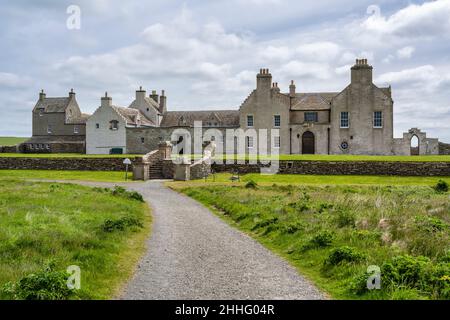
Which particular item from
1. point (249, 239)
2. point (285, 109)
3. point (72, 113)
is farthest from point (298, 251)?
point (72, 113)

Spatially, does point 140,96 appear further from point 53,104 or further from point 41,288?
point 41,288

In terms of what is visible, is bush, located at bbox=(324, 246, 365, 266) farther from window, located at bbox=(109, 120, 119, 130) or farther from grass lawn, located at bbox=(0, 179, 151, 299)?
window, located at bbox=(109, 120, 119, 130)

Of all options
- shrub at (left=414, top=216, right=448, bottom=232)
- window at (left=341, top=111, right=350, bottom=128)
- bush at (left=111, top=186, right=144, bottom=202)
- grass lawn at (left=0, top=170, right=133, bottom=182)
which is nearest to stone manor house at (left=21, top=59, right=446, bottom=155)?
window at (left=341, top=111, right=350, bottom=128)

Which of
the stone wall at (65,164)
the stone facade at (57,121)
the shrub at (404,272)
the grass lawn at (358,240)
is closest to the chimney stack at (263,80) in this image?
the stone wall at (65,164)

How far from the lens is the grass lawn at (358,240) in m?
8.99

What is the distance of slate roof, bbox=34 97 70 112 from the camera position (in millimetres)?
88544

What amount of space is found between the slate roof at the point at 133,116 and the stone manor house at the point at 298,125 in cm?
15

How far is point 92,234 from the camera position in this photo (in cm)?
1404

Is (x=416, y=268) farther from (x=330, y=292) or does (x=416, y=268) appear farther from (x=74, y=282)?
(x=74, y=282)

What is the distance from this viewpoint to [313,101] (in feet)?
211

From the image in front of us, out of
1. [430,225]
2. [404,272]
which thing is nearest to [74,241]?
[404,272]

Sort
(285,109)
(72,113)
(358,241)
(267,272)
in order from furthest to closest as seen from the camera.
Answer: (72,113) < (285,109) < (358,241) < (267,272)
